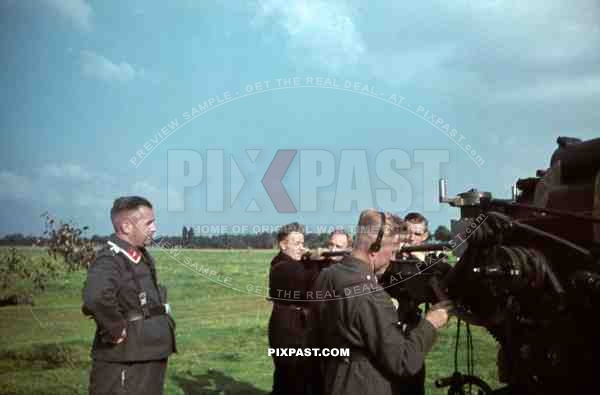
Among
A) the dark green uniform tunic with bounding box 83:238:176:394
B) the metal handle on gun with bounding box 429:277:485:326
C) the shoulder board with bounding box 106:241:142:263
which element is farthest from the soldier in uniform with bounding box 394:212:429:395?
the shoulder board with bounding box 106:241:142:263

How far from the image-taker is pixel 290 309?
520 cm

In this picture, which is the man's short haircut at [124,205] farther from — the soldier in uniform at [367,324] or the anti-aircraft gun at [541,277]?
the anti-aircraft gun at [541,277]

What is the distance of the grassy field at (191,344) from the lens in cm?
664

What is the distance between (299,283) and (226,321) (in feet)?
17.4

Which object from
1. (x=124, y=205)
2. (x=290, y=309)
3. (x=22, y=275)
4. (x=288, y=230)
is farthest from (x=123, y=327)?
(x=22, y=275)

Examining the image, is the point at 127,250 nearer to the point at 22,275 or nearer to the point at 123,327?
the point at 123,327

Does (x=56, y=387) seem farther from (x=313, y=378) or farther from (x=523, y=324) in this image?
(x=523, y=324)

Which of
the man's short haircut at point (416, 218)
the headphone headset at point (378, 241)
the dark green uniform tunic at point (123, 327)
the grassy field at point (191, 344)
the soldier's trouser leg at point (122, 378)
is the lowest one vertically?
the grassy field at point (191, 344)

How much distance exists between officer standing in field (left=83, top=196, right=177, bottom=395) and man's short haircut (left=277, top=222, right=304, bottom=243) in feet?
5.63

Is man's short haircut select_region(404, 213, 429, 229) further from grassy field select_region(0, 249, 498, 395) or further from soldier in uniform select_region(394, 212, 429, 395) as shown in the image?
grassy field select_region(0, 249, 498, 395)

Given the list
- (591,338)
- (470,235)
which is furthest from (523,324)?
(470,235)

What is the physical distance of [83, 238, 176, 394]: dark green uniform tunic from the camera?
3527 millimetres

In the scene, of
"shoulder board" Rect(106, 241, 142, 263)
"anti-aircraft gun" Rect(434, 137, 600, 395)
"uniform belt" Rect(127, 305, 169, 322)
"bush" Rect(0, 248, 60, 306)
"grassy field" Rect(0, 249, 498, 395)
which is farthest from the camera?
"bush" Rect(0, 248, 60, 306)

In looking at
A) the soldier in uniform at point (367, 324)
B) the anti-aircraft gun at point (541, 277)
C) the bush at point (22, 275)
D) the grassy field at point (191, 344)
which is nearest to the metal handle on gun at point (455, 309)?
the anti-aircraft gun at point (541, 277)
